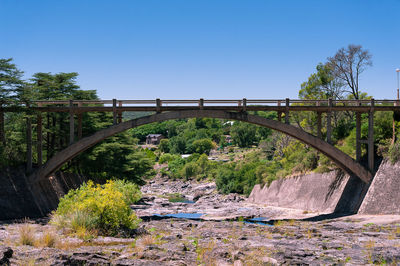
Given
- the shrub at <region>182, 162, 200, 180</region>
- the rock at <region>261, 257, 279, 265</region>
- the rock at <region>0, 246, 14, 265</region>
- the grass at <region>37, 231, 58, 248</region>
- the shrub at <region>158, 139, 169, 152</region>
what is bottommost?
the shrub at <region>182, 162, 200, 180</region>

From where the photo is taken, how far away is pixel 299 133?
2812 centimetres

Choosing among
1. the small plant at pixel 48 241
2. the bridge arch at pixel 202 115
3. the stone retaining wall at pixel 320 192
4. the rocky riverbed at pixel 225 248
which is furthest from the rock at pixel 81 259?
the stone retaining wall at pixel 320 192

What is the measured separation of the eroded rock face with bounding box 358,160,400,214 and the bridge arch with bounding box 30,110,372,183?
0.99 meters

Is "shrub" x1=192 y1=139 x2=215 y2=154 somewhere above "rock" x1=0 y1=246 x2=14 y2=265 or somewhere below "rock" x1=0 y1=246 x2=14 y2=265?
below

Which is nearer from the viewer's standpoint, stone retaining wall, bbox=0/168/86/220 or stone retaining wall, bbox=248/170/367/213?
stone retaining wall, bbox=0/168/86/220

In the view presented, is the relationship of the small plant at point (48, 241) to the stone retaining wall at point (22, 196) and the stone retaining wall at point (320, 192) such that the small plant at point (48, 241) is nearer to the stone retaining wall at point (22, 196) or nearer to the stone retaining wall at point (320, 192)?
the stone retaining wall at point (22, 196)

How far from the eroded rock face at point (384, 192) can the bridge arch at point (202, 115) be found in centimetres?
99

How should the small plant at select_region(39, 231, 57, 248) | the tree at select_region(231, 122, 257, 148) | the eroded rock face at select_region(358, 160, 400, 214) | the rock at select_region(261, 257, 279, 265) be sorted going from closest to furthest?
the rock at select_region(261, 257, 279, 265) < the small plant at select_region(39, 231, 57, 248) < the eroded rock face at select_region(358, 160, 400, 214) < the tree at select_region(231, 122, 257, 148)

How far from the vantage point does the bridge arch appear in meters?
27.9

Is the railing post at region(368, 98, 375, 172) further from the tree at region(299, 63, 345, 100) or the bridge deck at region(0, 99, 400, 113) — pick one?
the tree at region(299, 63, 345, 100)

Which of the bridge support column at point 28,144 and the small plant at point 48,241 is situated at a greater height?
the bridge support column at point 28,144

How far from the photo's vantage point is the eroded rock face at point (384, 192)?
24625 millimetres

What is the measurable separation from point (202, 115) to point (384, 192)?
490 inches

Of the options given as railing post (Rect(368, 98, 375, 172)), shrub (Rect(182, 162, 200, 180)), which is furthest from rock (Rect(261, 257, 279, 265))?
shrub (Rect(182, 162, 200, 180))
